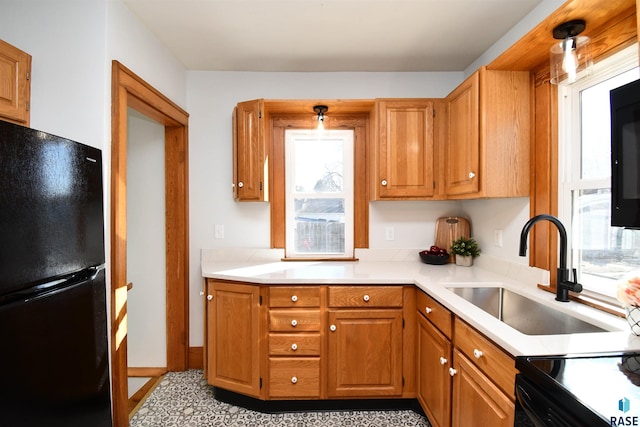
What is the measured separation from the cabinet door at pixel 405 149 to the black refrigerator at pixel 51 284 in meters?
1.76

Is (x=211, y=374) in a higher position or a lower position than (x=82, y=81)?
lower

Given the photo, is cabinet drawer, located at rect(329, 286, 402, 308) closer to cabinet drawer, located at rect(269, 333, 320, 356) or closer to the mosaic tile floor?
cabinet drawer, located at rect(269, 333, 320, 356)

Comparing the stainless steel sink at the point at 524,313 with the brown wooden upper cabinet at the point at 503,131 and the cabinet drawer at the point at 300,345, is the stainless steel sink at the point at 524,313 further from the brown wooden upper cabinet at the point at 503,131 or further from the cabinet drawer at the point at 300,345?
the cabinet drawer at the point at 300,345

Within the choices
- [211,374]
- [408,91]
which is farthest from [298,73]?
[211,374]

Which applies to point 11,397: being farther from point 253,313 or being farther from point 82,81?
point 82,81

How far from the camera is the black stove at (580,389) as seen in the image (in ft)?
2.27

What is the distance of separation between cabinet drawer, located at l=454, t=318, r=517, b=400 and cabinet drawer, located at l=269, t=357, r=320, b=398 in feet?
3.13

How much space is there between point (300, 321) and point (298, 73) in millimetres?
1971

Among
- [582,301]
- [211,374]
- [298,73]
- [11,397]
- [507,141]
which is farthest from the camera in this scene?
[298,73]

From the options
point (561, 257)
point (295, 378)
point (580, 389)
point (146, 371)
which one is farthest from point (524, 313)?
point (146, 371)

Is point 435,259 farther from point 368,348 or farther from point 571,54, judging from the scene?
point 571,54

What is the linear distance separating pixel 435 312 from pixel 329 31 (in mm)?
1857

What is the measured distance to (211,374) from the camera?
2.10 m

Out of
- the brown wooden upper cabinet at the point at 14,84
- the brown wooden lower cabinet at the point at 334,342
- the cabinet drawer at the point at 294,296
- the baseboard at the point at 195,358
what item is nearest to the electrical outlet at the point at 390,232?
the brown wooden lower cabinet at the point at 334,342
